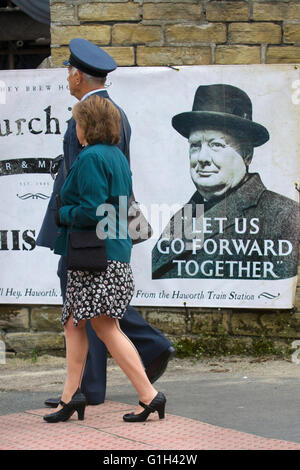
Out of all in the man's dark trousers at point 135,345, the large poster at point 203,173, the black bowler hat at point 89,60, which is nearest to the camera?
the black bowler hat at point 89,60

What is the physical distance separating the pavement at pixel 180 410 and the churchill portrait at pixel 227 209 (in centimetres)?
75

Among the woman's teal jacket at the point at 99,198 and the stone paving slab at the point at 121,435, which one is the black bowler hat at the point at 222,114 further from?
the stone paving slab at the point at 121,435

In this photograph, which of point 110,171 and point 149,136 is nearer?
point 110,171

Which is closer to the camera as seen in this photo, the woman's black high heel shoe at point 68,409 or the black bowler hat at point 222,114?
the woman's black high heel shoe at point 68,409

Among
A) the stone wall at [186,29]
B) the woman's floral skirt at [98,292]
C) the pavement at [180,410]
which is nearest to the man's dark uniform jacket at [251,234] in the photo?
the pavement at [180,410]

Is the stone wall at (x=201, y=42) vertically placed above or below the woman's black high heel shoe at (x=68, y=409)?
above

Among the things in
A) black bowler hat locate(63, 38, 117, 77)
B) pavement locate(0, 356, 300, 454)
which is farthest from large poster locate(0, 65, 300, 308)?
black bowler hat locate(63, 38, 117, 77)

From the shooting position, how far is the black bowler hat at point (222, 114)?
636 cm

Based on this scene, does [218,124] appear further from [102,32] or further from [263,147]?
[102,32]

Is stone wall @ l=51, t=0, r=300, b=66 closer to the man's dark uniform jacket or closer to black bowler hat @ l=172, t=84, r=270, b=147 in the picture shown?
black bowler hat @ l=172, t=84, r=270, b=147

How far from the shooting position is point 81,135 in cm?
460

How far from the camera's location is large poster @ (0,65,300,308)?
20.8ft
